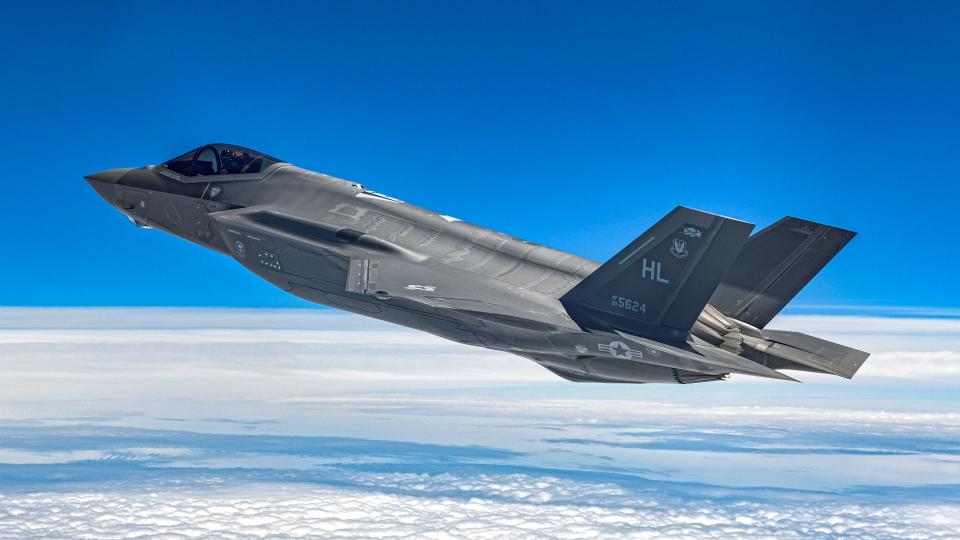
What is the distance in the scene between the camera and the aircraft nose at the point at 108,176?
24.1 meters

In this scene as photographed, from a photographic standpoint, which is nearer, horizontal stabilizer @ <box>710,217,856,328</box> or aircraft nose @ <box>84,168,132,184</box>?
horizontal stabilizer @ <box>710,217,856,328</box>

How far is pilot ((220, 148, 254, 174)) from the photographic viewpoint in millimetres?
23422

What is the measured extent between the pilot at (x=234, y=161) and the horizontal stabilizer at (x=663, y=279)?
9.91 metres

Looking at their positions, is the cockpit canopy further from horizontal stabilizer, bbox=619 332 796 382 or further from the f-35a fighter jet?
horizontal stabilizer, bbox=619 332 796 382

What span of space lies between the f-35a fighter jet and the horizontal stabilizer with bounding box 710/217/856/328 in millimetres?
28

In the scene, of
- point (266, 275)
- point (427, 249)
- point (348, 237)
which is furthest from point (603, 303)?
point (266, 275)

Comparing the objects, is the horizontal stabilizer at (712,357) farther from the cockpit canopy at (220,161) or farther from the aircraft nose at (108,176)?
the aircraft nose at (108,176)

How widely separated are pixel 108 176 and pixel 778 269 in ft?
57.5

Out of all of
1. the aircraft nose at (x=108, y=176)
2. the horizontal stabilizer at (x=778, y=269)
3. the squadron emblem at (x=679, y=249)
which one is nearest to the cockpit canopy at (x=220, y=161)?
the aircraft nose at (x=108, y=176)

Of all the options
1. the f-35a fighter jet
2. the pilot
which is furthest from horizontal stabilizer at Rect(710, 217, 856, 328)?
the pilot

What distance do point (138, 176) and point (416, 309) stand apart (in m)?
10.3

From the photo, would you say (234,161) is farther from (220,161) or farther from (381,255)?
(381,255)

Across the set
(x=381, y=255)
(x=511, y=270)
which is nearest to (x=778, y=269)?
(x=511, y=270)

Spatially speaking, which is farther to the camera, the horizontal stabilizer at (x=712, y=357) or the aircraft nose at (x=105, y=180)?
the aircraft nose at (x=105, y=180)
